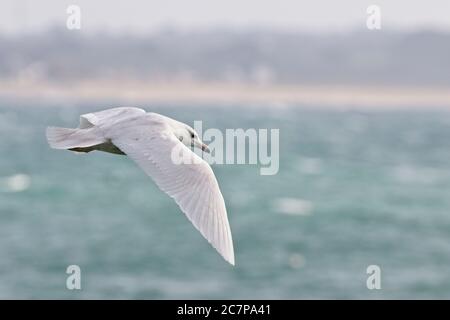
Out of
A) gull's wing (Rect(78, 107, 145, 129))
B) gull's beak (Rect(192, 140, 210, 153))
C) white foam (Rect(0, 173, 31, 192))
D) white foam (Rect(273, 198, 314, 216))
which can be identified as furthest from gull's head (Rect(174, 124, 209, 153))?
white foam (Rect(0, 173, 31, 192))

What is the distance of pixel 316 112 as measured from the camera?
94125 millimetres

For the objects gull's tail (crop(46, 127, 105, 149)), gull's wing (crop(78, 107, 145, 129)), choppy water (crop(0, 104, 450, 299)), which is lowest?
gull's tail (crop(46, 127, 105, 149))

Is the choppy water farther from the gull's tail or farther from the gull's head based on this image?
the gull's tail

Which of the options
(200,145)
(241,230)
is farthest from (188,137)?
(241,230)

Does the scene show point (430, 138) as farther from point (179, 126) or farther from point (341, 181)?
point (179, 126)

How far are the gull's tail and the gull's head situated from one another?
404 mm

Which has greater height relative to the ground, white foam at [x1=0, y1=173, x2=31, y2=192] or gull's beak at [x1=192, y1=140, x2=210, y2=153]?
white foam at [x1=0, y1=173, x2=31, y2=192]

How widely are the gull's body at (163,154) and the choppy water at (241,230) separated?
1785 centimetres

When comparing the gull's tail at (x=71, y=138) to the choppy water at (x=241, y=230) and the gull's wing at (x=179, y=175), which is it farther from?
the choppy water at (x=241, y=230)

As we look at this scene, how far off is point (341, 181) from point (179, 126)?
3529 cm

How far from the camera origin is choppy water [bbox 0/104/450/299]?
25109mm

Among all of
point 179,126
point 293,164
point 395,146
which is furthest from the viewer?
point 395,146

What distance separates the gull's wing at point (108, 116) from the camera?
5309 mm
